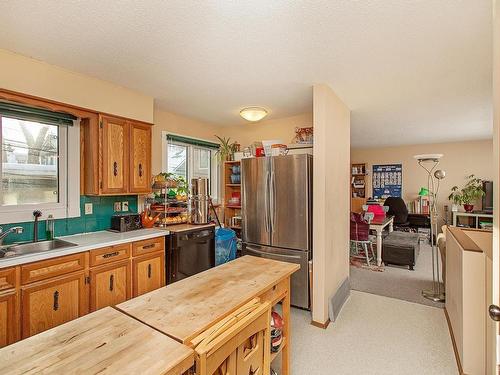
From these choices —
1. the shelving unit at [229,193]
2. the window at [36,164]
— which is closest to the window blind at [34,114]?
the window at [36,164]

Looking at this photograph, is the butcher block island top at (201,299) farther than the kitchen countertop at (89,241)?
No

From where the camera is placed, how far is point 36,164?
248cm

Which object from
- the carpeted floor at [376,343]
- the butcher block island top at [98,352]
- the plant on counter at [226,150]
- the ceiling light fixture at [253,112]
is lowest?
the carpeted floor at [376,343]

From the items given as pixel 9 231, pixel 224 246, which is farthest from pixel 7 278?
pixel 224 246

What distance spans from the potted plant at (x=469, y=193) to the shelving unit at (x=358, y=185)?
1978mm

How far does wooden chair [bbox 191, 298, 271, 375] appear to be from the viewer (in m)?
0.89

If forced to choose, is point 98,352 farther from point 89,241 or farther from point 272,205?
point 272,205

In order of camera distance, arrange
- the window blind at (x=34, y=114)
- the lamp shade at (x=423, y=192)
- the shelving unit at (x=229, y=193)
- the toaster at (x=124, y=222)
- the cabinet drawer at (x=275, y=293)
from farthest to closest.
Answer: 1. the lamp shade at (x=423, y=192)
2. the shelving unit at (x=229, y=193)
3. the toaster at (x=124, y=222)
4. the window blind at (x=34, y=114)
5. the cabinet drawer at (x=275, y=293)

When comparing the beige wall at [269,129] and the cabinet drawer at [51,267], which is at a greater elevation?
the beige wall at [269,129]

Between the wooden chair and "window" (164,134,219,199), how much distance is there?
2948 mm

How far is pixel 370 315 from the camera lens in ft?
9.33

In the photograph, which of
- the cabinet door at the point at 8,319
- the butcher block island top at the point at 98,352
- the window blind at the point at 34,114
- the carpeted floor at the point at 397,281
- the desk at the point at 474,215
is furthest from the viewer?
the desk at the point at 474,215

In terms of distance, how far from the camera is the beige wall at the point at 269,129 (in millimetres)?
3922

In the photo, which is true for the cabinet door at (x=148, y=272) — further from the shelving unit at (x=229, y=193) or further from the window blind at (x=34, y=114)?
the shelving unit at (x=229, y=193)
